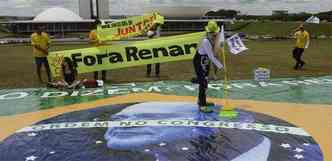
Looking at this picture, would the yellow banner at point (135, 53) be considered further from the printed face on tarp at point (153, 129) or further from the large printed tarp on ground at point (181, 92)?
the printed face on tarp at point (153, 129)

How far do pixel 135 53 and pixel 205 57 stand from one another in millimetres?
5139

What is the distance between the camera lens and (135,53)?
12836 millimetres

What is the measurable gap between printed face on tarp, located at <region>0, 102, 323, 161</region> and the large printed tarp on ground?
1771 mm

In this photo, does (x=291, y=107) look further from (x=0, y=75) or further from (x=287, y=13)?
(x=287, y=13)

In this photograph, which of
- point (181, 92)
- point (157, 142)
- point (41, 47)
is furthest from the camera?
point (41, 47)

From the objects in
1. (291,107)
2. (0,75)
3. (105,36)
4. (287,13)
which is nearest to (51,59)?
(105,36)

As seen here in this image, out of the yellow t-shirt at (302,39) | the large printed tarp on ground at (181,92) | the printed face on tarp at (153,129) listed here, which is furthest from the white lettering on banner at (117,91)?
the yellow t-shirt at (302,39)

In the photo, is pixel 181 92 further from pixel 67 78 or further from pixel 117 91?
pixel 67 78

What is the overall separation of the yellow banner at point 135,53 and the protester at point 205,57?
447 cm

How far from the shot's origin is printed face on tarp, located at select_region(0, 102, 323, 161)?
576cm

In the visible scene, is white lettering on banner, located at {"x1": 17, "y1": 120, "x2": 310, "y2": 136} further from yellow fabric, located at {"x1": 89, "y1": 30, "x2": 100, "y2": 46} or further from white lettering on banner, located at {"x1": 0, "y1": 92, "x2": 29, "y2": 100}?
yellow fabric, located at {"x1": 89, "y1": 30, "x2": 100, "y2": 46}

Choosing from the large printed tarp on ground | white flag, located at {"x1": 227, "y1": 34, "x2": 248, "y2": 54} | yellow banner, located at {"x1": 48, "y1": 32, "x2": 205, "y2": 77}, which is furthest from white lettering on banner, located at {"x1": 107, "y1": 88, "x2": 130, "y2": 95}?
white flag, located at {"x1": 227, "y1": 34, "x2": 248, "y2": 54}

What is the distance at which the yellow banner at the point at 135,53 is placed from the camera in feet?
40.5

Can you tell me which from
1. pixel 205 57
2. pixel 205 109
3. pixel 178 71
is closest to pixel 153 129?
pixel 205 109
